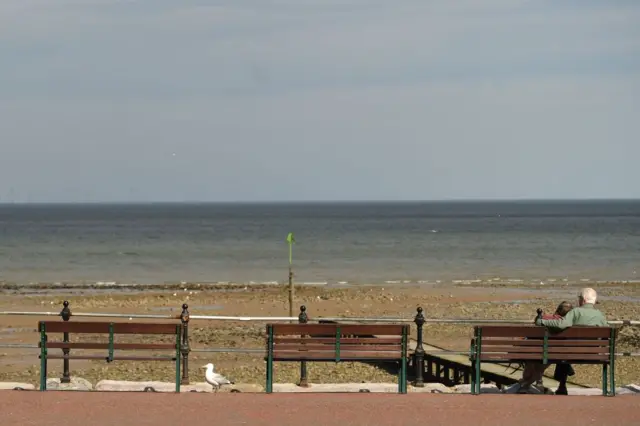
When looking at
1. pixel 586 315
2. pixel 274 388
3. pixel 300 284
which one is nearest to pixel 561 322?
pixel 586 315

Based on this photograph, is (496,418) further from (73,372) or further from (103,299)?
(103,299)

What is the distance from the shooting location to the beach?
66.1 feet

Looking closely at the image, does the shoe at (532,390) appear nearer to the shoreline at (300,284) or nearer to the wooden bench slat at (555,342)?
the wooden bench slat at (555,342)

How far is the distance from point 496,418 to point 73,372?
10748mm

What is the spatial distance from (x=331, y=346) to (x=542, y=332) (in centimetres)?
248

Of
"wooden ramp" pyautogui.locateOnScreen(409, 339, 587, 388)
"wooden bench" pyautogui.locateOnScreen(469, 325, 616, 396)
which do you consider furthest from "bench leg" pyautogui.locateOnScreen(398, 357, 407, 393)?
"wooden ramp" pyautogui.locateOnScreen(409, 339, 587, 388)

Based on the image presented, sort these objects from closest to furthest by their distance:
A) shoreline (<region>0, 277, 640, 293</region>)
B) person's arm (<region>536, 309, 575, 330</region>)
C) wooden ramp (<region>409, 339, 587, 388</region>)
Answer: person's arm (<region>536, 309, 575, 330</region>), wooden ramp (<region>409, 339, 587, 388</region>), shoreline (<region>0, 277, 640, 293</region>)

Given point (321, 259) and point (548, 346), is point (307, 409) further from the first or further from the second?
point (321, 259)

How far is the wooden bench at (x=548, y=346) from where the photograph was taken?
13.3 meters

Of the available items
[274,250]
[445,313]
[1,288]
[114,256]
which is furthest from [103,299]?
[274,250]

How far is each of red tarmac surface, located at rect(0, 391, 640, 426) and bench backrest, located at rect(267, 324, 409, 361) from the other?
19.6 inches

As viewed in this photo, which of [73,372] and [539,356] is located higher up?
[539,356]

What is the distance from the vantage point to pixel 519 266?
65375 millimetres

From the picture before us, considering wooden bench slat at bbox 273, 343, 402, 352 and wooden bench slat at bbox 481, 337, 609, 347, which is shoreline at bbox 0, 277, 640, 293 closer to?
wooden bench slat at bbox 273, 343, 402, 352
